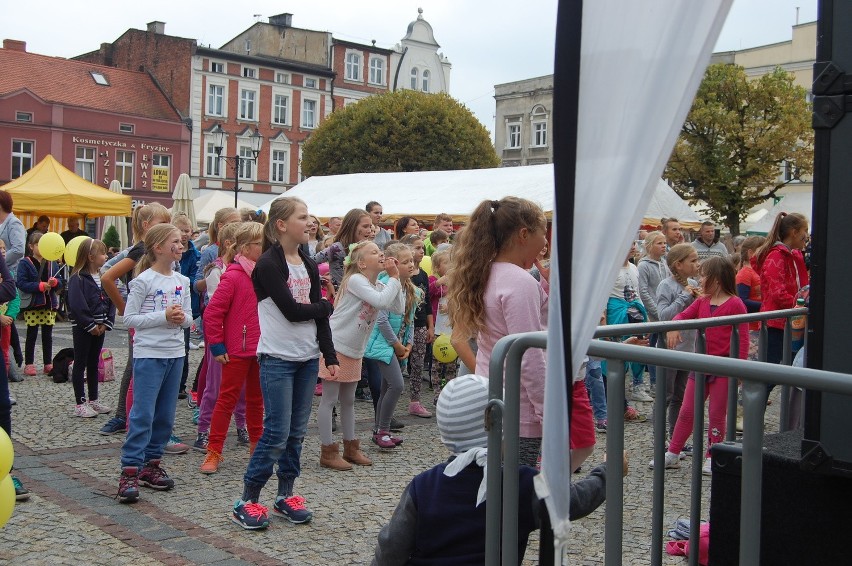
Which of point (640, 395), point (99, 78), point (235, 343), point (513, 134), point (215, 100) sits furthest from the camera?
point (513, 134)

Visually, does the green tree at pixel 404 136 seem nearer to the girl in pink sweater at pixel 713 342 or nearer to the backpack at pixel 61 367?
the backpack at pixel 61 367

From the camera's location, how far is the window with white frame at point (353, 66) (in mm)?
63625

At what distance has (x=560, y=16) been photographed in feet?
7.11

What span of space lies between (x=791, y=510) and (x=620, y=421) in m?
0.64

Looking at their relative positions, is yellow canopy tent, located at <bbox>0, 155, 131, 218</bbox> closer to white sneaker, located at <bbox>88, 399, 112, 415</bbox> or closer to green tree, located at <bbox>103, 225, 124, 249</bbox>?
green tree, located at <bbox>103, 225, 124, 249</bbox>

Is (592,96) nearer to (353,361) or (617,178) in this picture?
(617,178)

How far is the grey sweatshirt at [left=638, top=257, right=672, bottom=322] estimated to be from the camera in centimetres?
945

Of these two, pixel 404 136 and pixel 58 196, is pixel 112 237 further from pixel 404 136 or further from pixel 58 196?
pixel 404 136

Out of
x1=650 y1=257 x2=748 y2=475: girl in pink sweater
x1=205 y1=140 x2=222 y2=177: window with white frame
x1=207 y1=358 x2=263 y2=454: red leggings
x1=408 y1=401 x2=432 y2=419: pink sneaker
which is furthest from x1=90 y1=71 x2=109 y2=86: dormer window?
x1=650 y1=257 x2=748 y2=475: girl in pink sweater

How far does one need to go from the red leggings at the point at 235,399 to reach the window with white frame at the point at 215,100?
52158mm

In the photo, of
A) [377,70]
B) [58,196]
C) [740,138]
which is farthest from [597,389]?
[377,70]

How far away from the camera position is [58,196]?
748 inches

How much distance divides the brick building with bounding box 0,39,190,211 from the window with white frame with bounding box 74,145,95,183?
15mm

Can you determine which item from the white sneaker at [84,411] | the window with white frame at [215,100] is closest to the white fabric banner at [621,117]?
the white sneaker at [84,411]
